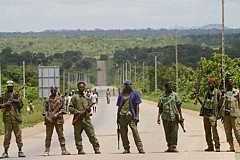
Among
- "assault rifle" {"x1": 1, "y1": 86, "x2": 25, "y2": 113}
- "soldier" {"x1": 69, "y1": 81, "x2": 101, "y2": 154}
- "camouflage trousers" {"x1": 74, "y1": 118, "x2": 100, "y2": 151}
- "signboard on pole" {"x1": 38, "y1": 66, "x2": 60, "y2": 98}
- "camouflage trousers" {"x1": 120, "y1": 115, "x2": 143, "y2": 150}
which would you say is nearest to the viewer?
"assault rifle" {"x1": 1, "y1": 86, "x2": 25, "y2": 113}

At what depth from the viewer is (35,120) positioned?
142 feet

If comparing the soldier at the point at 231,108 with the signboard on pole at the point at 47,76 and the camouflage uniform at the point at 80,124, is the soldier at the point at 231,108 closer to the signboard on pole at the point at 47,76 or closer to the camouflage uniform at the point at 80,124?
the camouflage uniform at the point at 80,124

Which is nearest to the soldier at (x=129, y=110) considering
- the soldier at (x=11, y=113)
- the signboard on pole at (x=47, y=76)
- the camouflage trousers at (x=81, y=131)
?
the camouflage trousers at (x=81, y=131)

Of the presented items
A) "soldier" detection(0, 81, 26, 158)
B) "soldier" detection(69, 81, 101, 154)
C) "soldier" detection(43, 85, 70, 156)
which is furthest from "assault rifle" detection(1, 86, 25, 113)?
"soldier" detection(69, 81, 101, 154)

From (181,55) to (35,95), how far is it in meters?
68.7

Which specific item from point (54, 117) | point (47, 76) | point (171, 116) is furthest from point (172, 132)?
point (47, 76)

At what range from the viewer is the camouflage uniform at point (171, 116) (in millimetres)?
19797

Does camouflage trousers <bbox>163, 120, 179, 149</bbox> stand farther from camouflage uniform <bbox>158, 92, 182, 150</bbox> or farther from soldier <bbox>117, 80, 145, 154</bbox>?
soldier <bbox>117, 80, 145, 154</bbox>

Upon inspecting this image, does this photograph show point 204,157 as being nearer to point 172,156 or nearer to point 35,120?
point 172,156

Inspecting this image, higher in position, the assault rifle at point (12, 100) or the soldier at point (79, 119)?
the assault rifle at point (12, 100)

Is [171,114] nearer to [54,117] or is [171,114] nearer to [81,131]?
[81,131]

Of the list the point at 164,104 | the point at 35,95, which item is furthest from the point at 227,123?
the point at 35,95

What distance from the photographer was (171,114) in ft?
64.9

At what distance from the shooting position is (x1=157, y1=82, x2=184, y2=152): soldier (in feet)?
65.0
